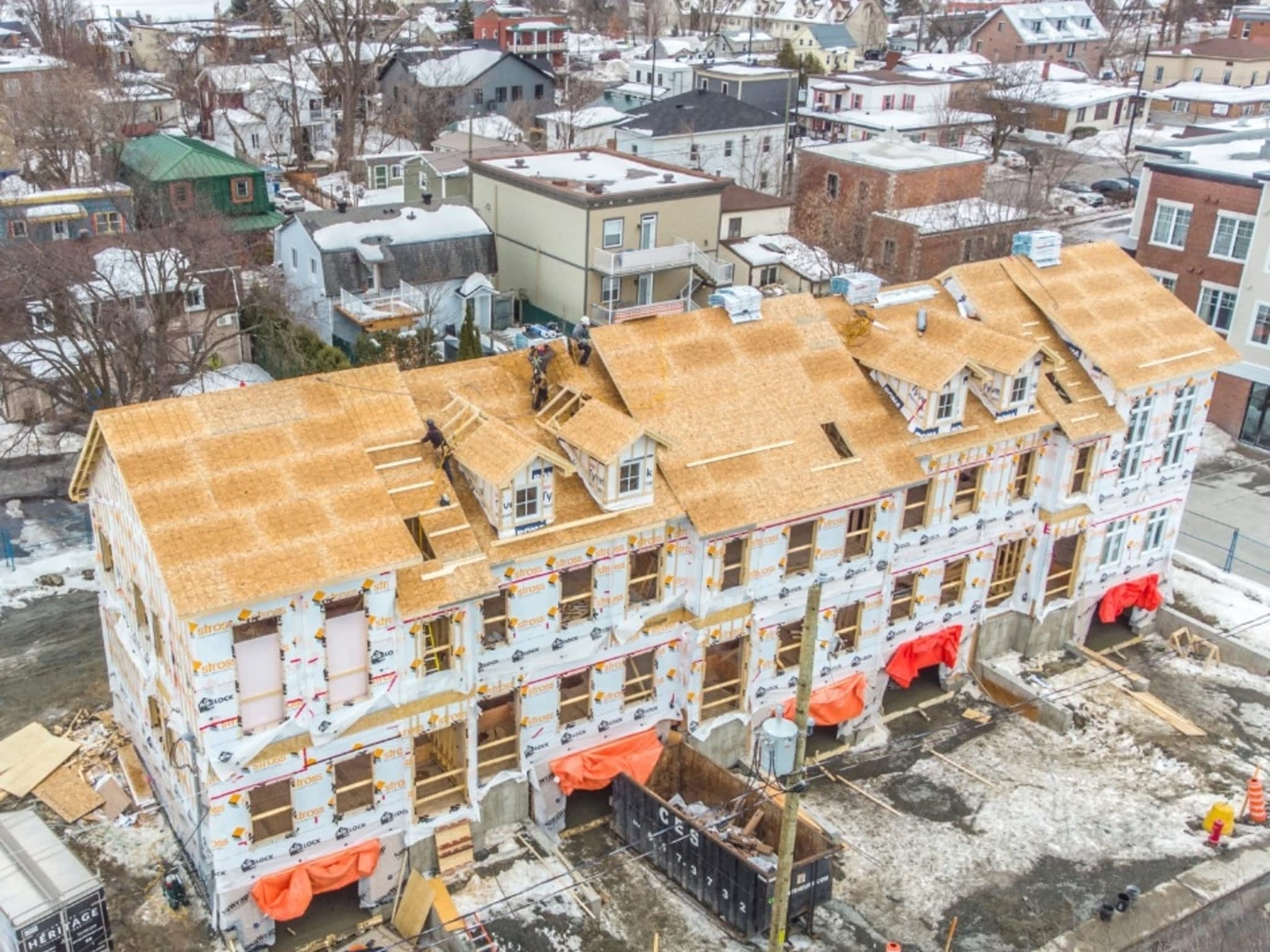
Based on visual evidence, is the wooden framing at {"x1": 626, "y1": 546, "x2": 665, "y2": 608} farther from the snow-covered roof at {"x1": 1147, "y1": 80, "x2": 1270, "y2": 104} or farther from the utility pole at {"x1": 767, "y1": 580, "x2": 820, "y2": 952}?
the snow-covered roof at {"x1": 1147, "y1": 80, "x2": 1270, "y2": 104}

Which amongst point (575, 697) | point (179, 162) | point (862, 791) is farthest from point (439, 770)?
point (179, 162)

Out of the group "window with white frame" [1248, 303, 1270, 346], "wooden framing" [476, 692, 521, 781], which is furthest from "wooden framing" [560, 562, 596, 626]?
"window with white frame" [1248, 303, 1270, 346]

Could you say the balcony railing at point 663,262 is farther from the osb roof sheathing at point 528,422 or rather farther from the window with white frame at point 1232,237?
the osb roof sheathing at point 528,422

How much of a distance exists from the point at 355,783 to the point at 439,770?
2.32m

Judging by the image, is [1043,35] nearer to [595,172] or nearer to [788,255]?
[788,255]

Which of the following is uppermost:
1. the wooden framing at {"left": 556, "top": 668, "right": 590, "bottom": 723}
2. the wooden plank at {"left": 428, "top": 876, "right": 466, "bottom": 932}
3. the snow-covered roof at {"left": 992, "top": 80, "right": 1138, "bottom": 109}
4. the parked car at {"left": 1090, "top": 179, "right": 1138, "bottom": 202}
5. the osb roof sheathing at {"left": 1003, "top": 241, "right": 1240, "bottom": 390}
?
the osb roof sheathing at {"left": 1003, "top": 241, "right": 1240, "bottom": 390}

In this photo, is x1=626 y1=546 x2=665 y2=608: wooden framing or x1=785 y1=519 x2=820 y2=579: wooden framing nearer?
x1=626 y1=546 x2=665 y2=608: wooden framing

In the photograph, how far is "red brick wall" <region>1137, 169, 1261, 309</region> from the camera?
2077 inches

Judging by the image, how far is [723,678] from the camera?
30453 millimetres

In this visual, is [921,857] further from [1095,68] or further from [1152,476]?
[1095,68]

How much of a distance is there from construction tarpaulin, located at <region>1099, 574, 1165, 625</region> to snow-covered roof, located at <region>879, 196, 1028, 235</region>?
34.6m

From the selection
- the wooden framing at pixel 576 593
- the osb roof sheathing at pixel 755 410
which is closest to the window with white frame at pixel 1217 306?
the osb roof sheathing at pixel 755 410

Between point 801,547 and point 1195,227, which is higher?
point 1195,227

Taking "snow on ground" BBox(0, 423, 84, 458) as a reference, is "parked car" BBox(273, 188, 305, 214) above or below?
above
